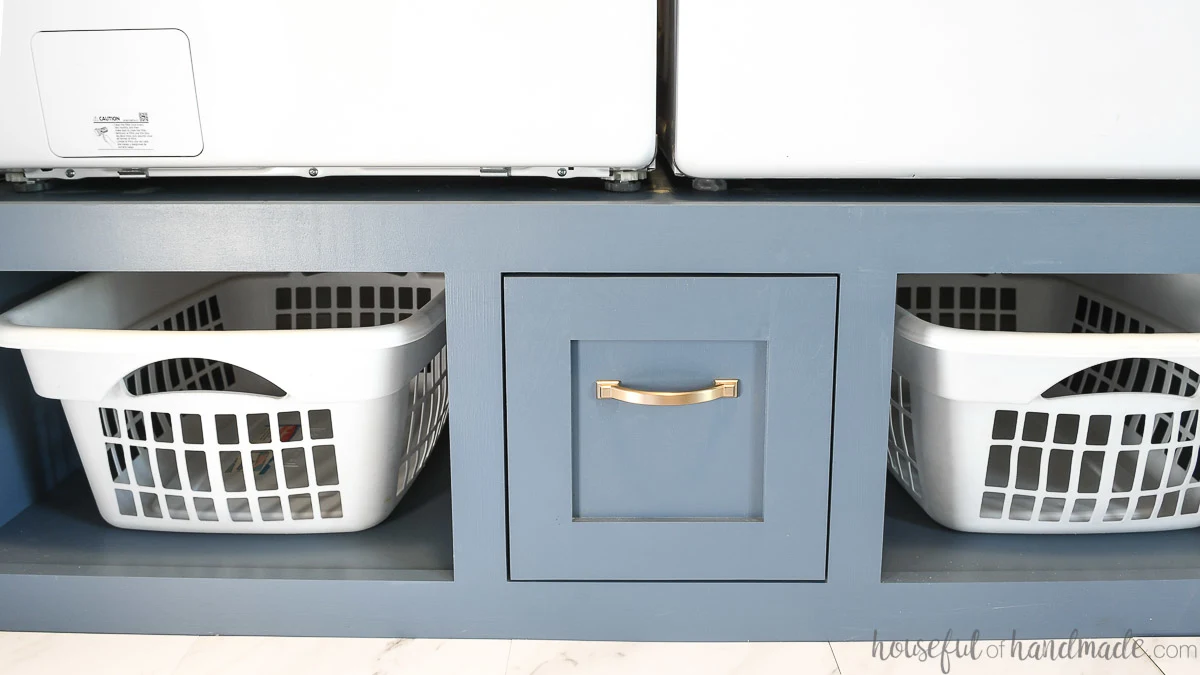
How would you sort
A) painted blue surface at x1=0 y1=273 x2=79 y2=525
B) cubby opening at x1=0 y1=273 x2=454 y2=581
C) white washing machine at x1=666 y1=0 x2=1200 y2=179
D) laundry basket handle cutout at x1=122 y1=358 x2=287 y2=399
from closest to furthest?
white washing machine at x1=666 y1=0 x2=1200 y2=179
cubby opening at x1=0 y1=273 x2=454 y2=581
painted blue surface at x1=0 y1=273 x2=79 y2=525
laundry basket handle cutout at x1=122 y1=358 x2=287 y2=399

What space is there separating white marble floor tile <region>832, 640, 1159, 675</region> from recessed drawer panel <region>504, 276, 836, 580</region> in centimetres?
9

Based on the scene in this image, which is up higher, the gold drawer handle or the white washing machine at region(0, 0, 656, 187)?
the white washing machine at region(0, 0, 656, 187)

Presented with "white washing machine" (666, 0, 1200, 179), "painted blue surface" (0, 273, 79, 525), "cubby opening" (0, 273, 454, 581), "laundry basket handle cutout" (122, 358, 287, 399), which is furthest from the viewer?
"laundry basket handle cutout" (122, 358, 287, 399)

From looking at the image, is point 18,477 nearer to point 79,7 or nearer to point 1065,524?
A: point 79,7

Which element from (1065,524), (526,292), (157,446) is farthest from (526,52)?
(1065,524)

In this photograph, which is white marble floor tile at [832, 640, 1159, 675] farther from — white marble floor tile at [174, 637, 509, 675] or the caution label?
the caution label

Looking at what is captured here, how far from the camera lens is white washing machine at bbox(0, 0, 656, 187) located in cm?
82

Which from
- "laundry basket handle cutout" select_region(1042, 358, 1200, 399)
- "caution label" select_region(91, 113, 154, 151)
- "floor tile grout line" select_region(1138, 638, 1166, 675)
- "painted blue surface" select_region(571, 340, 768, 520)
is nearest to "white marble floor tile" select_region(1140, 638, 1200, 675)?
"floor tile grout line" select_region(1138, 638, 1166, 675)

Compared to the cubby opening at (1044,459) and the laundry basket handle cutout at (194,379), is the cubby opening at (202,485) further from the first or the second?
the cubby opening at (1044,459)

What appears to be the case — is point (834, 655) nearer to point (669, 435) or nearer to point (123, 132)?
point (669, 435)

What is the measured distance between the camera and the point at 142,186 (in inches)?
37.6

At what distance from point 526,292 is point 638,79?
0.21 meters

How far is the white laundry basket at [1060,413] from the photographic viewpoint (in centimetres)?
87

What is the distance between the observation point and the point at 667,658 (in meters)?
0.90
